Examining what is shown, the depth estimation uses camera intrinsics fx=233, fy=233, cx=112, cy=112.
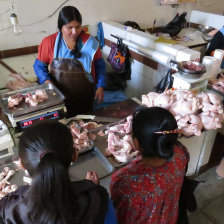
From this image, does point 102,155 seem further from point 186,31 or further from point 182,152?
point 186,31

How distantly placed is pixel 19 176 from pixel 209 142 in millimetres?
1981

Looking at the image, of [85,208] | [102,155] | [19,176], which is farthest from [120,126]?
[85,208]

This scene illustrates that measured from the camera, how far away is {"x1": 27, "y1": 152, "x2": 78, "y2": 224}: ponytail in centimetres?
85

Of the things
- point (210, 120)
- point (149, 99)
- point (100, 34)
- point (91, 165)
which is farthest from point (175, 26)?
point (91, 165)

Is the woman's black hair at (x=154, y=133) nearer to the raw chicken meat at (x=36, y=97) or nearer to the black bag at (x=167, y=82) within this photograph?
the raw chicken meat at (x=36, y=97)

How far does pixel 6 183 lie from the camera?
1475mm

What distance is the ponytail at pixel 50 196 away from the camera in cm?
85

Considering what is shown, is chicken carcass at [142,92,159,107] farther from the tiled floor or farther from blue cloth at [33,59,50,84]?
the tiled floor

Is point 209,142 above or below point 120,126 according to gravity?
below

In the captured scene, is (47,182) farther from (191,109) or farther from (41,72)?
(41,72)

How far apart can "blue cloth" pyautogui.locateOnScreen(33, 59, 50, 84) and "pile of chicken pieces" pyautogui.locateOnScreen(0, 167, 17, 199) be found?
122 cm

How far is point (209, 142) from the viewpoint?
2572 millimetres

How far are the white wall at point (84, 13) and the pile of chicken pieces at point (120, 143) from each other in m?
2.18

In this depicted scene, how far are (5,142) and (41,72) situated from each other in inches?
41.8
